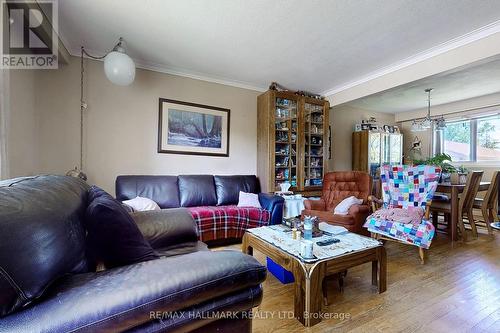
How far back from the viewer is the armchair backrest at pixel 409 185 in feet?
8.54

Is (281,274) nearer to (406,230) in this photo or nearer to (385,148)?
(406,230)

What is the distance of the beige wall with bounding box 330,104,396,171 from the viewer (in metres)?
4.85

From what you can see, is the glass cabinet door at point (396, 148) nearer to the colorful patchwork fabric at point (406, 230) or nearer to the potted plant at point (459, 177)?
the potted plant at point (459, 177)

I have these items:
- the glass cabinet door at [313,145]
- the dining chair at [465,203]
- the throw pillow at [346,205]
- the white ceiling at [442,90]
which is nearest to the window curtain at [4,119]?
the throw pillow at [346,205]

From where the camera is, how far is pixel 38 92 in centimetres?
254

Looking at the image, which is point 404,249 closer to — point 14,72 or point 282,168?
point 282,168

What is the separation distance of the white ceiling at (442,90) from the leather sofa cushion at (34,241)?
3.61 metres

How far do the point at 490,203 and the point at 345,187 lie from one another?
7.60ft

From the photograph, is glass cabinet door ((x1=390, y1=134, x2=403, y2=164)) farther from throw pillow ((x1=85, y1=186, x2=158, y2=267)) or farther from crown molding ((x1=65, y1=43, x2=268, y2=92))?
throw pillow ((x1=85, y1=186, x2=158, y2=267))

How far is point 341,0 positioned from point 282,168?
2391mm

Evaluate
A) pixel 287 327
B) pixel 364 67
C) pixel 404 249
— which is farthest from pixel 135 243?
pixel 364 67

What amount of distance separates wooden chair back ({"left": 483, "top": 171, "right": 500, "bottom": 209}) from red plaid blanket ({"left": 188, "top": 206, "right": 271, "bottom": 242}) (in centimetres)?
328

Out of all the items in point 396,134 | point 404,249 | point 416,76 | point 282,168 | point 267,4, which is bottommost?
point 404,249

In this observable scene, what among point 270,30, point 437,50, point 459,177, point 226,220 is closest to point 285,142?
point 226,220
